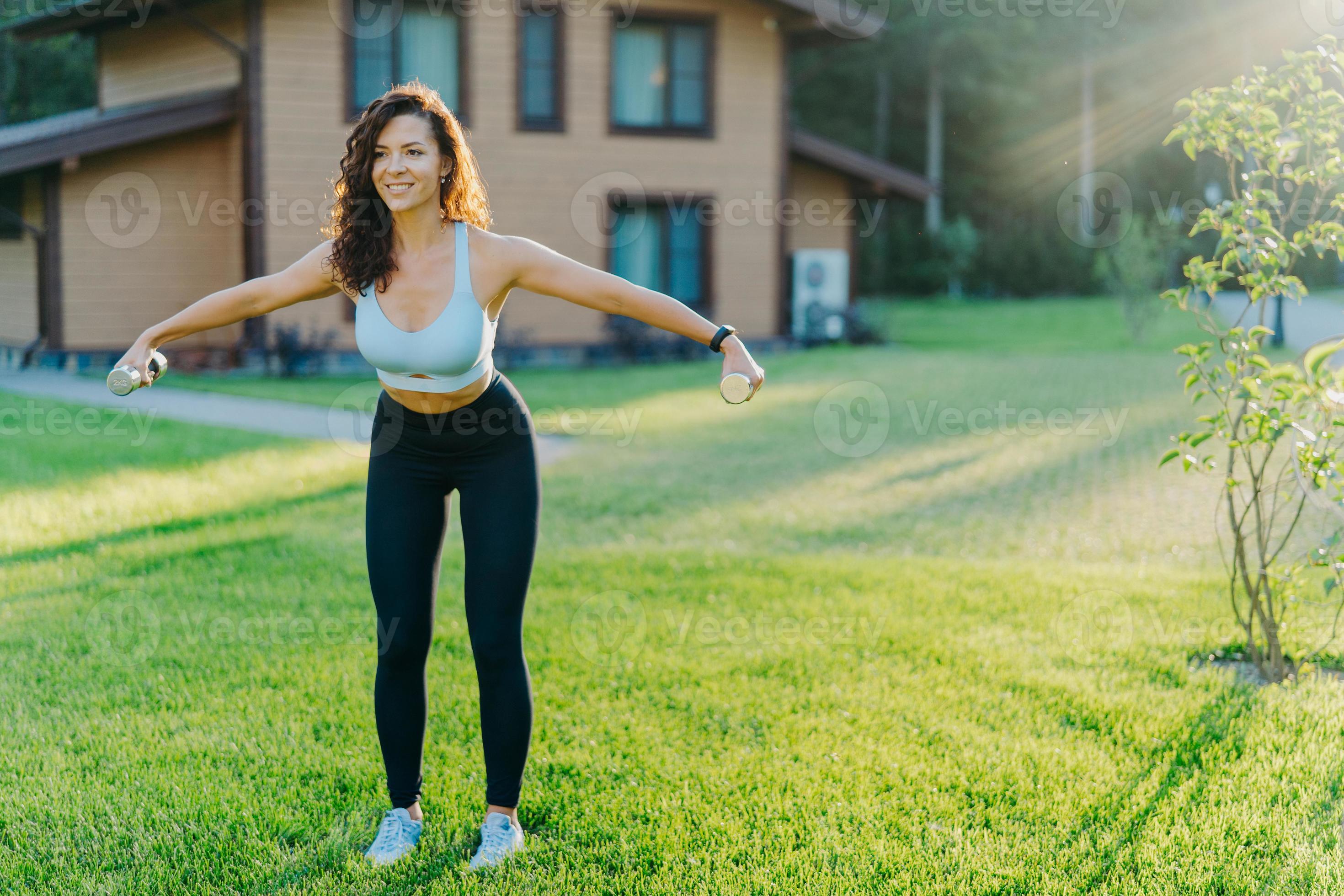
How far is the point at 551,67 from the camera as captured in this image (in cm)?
1795

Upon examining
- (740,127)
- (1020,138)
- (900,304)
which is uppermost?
(1020,138)

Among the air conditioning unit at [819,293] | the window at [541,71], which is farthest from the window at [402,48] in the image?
the air conditioning unit at [819,293]

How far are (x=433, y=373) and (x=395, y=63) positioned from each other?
50.0 ft

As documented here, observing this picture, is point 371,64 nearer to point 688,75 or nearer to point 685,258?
point 688,75

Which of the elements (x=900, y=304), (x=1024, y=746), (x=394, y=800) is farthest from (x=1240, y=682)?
(x=900, y=304)

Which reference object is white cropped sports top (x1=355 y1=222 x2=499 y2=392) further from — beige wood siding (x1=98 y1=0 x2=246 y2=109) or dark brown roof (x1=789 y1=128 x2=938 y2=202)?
dark brown roof (x1=789 y1=128 x2=938 y2=202)

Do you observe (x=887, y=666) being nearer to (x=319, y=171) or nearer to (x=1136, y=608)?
(x=1136, y=608)

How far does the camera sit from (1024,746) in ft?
13.7

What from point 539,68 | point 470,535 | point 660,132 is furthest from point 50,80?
point 470,535

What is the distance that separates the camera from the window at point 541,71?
696 inches

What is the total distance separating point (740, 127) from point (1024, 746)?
53.1 ft

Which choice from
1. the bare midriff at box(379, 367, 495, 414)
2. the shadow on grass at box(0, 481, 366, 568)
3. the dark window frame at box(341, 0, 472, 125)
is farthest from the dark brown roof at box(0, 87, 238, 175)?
the bare midriff at box(379, 367, 495, 414)

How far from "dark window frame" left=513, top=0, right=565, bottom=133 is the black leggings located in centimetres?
1508

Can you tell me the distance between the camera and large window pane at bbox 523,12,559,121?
17.8 metres
